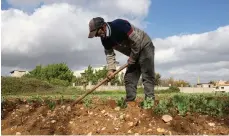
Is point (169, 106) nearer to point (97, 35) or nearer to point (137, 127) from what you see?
point (137, 127)

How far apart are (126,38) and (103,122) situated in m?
1.69

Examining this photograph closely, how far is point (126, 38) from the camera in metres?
6.73

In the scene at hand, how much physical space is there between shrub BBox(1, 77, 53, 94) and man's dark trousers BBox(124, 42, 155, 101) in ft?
77.7

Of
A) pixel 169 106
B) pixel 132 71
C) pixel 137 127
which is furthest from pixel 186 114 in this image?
pixel 132 71

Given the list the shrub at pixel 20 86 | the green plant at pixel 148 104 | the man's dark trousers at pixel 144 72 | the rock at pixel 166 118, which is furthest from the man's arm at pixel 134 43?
the shrub at pixel 20 86

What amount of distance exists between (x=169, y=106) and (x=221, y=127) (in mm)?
1119

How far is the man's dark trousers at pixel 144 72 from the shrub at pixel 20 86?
2369 cm

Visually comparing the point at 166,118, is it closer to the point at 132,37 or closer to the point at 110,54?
the point at 132,37

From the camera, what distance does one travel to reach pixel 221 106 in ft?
20.7

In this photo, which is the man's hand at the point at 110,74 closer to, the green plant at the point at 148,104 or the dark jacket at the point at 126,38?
the dark jacket at the point at 126,38

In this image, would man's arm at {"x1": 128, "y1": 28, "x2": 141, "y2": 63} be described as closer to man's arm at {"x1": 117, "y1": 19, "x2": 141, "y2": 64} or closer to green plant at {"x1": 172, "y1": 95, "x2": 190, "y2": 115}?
man's arm at {"x1": 117, "y1": 19, "x2": 141, "y2": 64}

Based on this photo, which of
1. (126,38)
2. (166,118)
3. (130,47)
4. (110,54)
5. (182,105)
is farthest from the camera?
(110,54)

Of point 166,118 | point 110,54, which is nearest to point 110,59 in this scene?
point 110,54

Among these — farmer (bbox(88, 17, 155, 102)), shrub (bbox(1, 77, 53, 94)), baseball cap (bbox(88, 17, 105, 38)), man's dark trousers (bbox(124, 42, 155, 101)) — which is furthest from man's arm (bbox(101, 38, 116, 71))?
shrub (bbox(1, 77, 53, 94))
